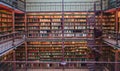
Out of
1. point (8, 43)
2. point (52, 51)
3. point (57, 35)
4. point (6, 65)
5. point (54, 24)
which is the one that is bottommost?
point (6, 65)

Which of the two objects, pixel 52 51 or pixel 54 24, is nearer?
pixel 54 24

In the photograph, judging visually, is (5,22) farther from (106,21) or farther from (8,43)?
(106,21)

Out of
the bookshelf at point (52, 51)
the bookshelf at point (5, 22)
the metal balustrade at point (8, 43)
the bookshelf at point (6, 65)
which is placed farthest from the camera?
the bookshelf at point (52, 51)

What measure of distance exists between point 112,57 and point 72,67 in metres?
2.02

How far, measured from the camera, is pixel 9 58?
8.02 metres

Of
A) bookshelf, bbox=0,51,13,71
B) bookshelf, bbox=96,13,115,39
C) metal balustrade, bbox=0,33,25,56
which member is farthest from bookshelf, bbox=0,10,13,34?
bookshelf, bbox=96,13,115,39

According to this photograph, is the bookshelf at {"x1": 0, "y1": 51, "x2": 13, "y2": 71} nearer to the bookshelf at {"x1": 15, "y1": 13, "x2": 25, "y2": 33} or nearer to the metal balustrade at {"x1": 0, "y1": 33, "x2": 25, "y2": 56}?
the metal balustrade at {"x1": 0, "y1": 33, "x2": 25, "y2": 56}

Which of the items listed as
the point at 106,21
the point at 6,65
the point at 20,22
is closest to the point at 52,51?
the point at 20,22

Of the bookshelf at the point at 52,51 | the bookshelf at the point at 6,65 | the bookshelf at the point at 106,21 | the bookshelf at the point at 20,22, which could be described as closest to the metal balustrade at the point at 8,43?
the bookshelf at the point at 20,22

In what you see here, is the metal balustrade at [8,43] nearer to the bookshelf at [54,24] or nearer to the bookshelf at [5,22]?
the bookshelf at [5,22]

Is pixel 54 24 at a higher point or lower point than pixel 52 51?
higher

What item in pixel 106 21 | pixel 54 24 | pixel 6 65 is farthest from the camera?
pixel 54 24

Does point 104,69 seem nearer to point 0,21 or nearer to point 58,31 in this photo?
point 58,31

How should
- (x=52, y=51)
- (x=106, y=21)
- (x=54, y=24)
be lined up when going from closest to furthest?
(x=106, y=21) < (x=54, y=24) < (x=52, y=51)
